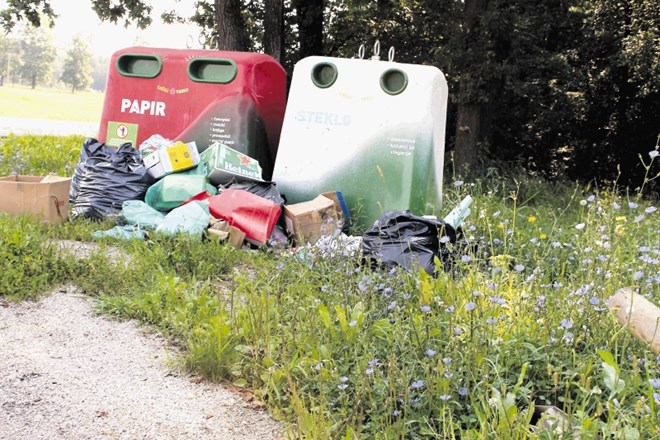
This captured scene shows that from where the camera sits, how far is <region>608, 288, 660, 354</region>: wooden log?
9.68 ft

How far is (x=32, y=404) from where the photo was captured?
3141mm

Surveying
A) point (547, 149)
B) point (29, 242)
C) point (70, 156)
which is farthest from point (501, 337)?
point (547, 149)

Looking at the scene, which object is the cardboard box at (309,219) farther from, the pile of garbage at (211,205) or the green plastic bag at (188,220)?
the green plastic bag at (188,220)

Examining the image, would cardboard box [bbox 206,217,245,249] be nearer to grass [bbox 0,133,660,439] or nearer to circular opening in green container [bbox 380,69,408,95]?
grass [bbox 0,133,660,439]

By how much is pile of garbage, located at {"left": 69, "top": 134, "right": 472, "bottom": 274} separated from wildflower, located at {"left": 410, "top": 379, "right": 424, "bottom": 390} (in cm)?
204

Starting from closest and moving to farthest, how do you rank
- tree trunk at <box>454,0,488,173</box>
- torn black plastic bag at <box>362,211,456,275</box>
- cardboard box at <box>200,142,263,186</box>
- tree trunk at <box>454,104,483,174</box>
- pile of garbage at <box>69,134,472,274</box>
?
torn black plastic bag at <box>362,211,456,275</box> → pile of garbage at <box>69,134,472,274</box> → cardboard box at <box>200,142,263,186</box> → tree trunk at <box>454,0,488,173</box> → tree trunk at <box>454,104,483,174</box>

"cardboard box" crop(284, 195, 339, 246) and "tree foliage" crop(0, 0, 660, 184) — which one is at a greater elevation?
"tree foliage" crop(0, 0, 660, 184)

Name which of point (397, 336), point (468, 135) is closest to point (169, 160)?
point (397, 336)

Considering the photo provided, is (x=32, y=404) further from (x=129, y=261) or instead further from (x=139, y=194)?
(x=139, y=194)

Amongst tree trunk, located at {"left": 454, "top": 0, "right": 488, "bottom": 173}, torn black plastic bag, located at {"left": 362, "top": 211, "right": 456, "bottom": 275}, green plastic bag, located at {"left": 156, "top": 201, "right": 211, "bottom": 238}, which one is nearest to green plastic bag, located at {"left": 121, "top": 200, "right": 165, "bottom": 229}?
green plastic bag, located at {"left": 156, "top": 201, "right": 211, "bottom": 238}

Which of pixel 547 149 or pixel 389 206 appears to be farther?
pixel 547 149

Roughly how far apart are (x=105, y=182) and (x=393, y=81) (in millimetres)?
2529

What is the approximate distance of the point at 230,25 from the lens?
11156 mm

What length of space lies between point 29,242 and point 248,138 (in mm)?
2697
